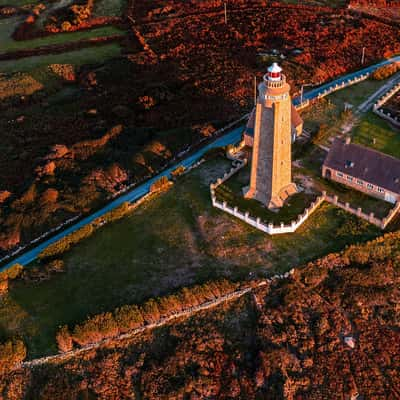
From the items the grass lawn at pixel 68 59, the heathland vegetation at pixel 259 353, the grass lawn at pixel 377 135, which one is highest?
the grass lawn at pixel 377 135

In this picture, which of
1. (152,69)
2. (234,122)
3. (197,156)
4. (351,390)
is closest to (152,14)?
(152,69)

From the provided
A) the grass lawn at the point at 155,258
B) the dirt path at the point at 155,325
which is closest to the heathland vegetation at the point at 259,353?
the dirt path at the point at 155,325

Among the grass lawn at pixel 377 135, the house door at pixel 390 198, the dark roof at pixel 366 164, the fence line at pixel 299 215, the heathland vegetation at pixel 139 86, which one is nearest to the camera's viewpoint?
the fence line at pixel 299 215

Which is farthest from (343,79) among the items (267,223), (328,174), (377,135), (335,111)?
(267,223)

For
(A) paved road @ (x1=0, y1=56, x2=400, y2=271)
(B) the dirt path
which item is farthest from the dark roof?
(A) paved road @ (x1=0, y1=56, x2=400, y2=271)

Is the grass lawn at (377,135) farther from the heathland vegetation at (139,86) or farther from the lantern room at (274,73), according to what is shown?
the lantern room at (274,73)

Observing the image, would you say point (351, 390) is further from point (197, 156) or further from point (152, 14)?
point (152, 14)

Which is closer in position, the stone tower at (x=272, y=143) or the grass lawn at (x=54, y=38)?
the stone tower at (x=272, y=143)

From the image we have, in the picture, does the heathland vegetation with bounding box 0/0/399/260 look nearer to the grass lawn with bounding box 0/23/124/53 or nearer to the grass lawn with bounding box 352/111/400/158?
the grass lawn with bounding box 0/23/124/53
